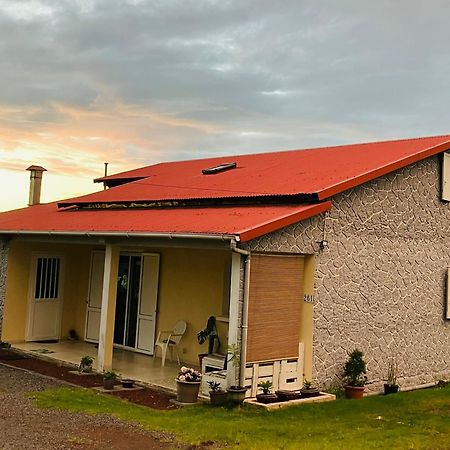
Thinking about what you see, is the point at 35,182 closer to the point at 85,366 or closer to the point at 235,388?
the point at 85,366

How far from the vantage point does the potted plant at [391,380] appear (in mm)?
11242

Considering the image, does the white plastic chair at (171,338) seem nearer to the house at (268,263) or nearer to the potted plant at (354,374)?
the house at (268,263)

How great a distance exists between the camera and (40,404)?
8.48 metres

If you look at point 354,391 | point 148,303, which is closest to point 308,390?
point 354,391

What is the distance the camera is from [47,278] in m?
15.0

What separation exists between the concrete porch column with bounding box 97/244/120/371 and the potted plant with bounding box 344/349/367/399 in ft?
13.7

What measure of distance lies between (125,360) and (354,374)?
4.61 m

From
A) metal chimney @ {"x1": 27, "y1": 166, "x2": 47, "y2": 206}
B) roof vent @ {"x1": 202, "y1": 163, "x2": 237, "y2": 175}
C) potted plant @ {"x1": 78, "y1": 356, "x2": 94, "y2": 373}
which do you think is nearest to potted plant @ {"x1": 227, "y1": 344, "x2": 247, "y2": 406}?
potted plant @ {"x1": 78, "y1": 356, "x2": 94, "y2": 373}

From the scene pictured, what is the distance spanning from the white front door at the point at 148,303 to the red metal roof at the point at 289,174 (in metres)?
1.43

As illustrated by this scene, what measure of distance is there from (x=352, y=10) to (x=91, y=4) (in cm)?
534

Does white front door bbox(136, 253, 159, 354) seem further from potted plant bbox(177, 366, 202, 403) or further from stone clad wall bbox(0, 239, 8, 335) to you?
potted plant bbox(177, 366, 202, 403)

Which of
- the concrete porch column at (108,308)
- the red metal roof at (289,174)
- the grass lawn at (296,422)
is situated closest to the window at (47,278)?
the red metal roof at (289,174)

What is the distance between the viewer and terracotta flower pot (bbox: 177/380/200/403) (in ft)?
29.5

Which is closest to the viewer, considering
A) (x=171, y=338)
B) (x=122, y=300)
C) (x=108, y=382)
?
(x=108, y=382)
